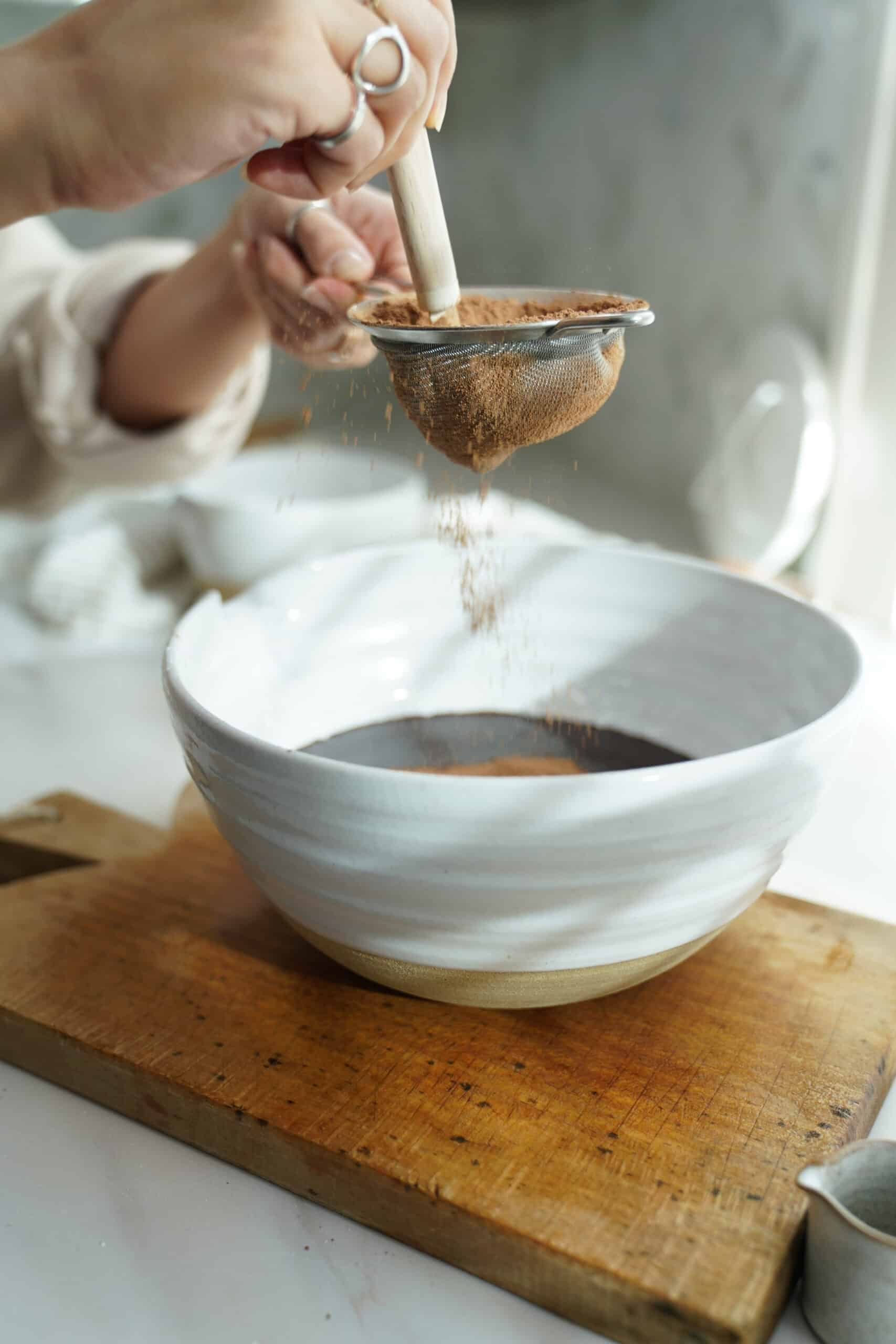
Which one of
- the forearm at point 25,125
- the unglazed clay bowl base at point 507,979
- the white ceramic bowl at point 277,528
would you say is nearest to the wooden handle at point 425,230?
the forearm at point 25,125

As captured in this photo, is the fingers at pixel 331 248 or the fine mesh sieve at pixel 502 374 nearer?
the fine mesh sieve at pixel 502 374

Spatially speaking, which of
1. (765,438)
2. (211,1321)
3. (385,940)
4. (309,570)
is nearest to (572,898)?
(385,940)

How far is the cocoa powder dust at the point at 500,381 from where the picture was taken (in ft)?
1.87

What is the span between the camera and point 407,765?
675 millimetres

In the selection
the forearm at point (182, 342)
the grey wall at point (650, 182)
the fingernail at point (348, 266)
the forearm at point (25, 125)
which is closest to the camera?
the forearm at point (25, 125)

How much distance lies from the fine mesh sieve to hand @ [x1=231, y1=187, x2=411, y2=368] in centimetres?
→ 16

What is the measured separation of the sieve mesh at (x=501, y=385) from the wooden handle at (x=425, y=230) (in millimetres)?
34

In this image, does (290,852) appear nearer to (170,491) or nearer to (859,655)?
(859,655)

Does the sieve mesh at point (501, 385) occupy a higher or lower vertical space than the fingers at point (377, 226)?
lower

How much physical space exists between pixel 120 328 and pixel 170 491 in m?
0.69

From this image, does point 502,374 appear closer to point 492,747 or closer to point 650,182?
point 492,747

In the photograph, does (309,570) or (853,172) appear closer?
(309,570)

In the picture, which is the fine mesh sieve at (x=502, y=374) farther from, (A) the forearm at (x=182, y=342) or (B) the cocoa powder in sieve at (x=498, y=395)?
(A) the forearm at (x=182, y=342)

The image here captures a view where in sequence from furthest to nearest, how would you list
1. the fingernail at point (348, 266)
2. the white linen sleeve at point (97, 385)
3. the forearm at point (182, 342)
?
the white linen sleeve at point (97, 385)
the forearm at point (182, 342)
the fingernail at point (348, 266)
